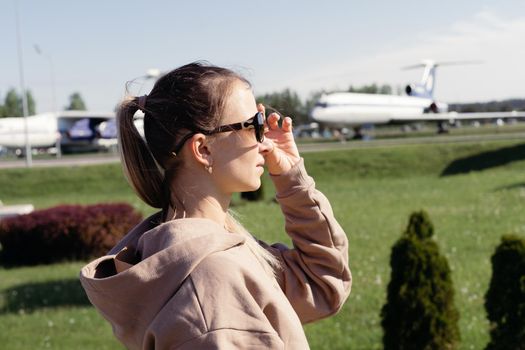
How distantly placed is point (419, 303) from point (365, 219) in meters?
7.61

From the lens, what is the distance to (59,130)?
2077 inches

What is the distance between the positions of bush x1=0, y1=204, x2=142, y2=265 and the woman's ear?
30.7 feet

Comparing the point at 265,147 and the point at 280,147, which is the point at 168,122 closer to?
the point at 265,147

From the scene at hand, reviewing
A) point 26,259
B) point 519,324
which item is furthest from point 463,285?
point 26,259

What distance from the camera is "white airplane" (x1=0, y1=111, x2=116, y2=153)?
46.3m

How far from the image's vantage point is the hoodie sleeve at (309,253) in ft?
6.37

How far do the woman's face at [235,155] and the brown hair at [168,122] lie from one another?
0.09 ft

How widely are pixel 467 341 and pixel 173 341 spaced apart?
16.7ft

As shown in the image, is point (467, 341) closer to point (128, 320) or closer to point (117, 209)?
point (128, 320)

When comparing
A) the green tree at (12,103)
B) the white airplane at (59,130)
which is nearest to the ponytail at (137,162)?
the white airplane at (59,130)

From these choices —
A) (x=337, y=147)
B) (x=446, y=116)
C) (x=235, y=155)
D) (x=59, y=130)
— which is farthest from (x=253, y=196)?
(x=59, y=130)

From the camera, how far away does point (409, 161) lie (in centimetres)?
2361

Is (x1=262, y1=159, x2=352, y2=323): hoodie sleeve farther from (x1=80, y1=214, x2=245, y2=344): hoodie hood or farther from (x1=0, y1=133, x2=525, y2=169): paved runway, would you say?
(x1=0, y1=133, x2=525, y2=169): paved runway

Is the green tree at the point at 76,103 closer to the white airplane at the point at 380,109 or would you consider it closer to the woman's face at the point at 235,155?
the white airplane at the point at 380,109
